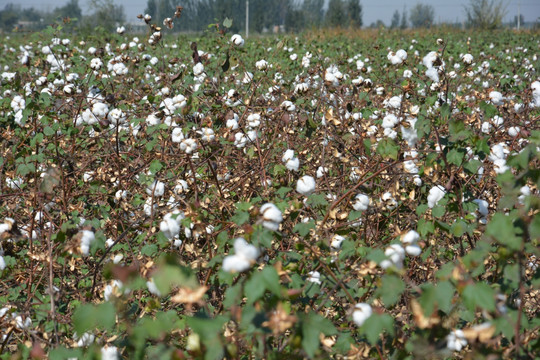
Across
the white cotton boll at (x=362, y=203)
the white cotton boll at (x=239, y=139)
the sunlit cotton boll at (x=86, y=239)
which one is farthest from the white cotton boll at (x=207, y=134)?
the sunlit cotton boll at (x=86, y=239)

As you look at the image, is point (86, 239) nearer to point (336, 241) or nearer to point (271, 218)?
point (271, 218)

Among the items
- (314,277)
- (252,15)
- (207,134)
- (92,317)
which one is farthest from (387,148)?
(252,15)

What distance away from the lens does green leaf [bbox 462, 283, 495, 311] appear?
1073 mm

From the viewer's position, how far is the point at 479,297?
3.57 feet

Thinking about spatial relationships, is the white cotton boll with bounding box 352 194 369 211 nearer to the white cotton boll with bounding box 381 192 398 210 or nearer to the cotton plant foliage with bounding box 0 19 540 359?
the cotton plant foliage with bounding box 0 19 540 359

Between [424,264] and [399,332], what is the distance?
0.83 meters

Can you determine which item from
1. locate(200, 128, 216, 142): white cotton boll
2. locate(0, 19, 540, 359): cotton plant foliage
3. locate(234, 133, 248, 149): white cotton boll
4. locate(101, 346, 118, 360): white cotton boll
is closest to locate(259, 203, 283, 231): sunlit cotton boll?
locate(0, 19, 540, 359): cotton plant foliage

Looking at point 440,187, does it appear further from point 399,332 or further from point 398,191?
point 399,332

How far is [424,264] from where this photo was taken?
2.31 meters

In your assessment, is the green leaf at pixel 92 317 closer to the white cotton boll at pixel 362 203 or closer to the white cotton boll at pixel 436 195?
A: the white cotton boll at pixel 362 203

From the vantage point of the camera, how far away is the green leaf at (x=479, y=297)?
1.07 m

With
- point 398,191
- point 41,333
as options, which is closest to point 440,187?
point 398,191

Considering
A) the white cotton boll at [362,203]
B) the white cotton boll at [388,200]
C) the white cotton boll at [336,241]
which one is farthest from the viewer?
the white cotton boll at [388,200]

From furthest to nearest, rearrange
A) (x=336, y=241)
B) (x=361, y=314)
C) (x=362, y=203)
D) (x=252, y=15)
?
1. (x=252, y=15)
2. (x=362, y=203)
3. (x=336, y=241)
4. (x=361, y=314)
